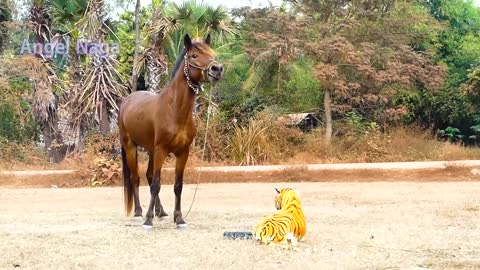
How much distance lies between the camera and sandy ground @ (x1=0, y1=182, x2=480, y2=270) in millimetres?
6117

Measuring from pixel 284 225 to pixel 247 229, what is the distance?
1.41 metres

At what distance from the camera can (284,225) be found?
691 cm

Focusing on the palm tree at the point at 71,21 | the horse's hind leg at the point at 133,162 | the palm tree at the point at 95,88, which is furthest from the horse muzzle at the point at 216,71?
the palm tree at the point at 71,21

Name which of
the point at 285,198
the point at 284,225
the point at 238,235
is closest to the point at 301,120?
the point at 285,198

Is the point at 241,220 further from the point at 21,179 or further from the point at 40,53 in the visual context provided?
the point at 40,53

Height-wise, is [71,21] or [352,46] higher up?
[71,21]

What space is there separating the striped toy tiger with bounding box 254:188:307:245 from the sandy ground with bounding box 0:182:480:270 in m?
0.14

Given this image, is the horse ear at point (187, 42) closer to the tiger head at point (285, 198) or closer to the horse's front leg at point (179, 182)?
the horse's front leg at point (179, 182)

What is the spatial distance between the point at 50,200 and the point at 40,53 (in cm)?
943

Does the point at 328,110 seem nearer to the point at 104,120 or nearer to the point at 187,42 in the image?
the point at 104,120

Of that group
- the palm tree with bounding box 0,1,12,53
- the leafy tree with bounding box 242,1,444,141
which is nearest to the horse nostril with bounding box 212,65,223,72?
the leafy tree with bounding box 242,1,444,141

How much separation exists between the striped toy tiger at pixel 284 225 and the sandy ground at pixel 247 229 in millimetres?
140

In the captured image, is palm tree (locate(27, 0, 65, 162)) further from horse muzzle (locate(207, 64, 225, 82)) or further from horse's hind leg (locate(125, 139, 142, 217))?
horse muzzle (locate(207, 64, 225, 82))

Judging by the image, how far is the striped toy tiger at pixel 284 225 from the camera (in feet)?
22.5
